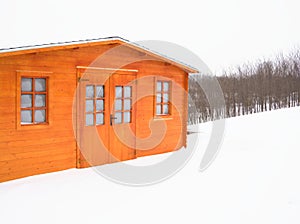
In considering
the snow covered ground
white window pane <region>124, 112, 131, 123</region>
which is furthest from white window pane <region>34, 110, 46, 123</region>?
white window pane <region>124, 112, 131, 123</region>

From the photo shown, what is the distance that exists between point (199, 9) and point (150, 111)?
1103 inches

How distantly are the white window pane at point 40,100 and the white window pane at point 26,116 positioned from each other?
0.59ft

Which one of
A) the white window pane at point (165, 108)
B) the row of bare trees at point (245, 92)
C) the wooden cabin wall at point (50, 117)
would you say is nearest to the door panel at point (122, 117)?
the wooden cabin wall at point (50, 117)

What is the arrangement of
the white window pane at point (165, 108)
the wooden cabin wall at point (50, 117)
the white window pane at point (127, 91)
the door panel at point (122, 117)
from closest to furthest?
the wooden cabin wall at point (50, 117), the door panel at point (122, 117), the white window pane at point (127, 91), the white window pane at point (165, 108)

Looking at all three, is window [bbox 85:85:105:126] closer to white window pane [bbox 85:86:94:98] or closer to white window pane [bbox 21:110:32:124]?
white window pane [bbox 85:86:94:98]

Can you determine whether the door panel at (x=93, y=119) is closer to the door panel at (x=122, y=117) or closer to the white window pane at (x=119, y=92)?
the door panel at (x=122, y=117)

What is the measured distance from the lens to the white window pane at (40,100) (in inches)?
225

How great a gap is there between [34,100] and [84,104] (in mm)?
1015

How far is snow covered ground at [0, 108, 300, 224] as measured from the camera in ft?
13.3

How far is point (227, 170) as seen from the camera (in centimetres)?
645

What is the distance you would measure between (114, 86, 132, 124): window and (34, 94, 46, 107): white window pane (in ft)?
5.12

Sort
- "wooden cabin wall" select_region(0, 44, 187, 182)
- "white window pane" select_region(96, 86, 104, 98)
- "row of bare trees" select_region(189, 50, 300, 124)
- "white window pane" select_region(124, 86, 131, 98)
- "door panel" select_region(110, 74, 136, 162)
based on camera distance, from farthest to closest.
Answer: "row of bare trees" select_region(189, 50, 300, 124) → "white window pane" select_region(124, 86, 131, 98) → "door panel" select_region(110, 74, 136, 162) → "white window pane" select_region(96, 86, 104, 98) → "wooden cabin wall" select_region(0, 44, 187, 182)

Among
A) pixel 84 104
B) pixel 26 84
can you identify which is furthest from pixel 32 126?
pixel 84 104

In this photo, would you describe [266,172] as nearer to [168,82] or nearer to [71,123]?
[168,82]
